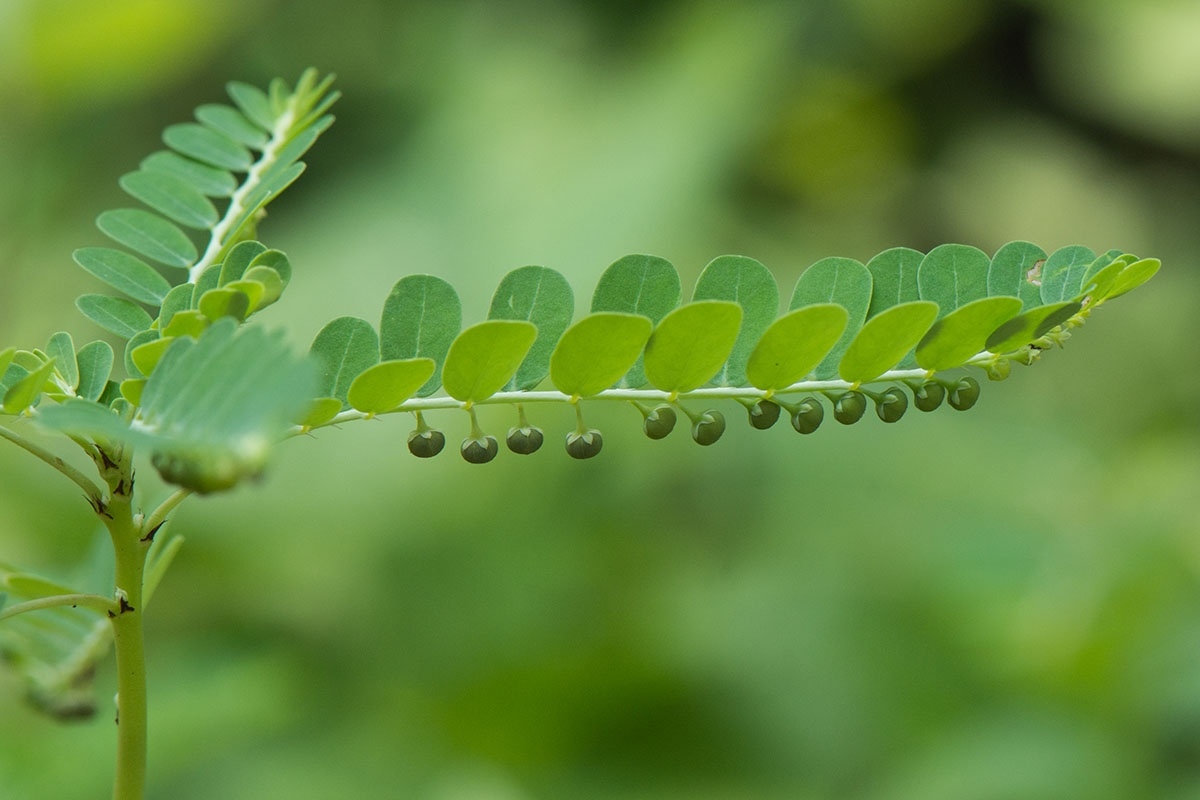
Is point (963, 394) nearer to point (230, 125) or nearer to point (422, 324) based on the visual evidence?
point (422, 324)

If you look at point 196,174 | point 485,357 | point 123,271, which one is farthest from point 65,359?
point 196,174

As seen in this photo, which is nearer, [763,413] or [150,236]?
[763,413]

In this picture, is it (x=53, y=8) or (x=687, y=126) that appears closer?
(x=53, y=8)

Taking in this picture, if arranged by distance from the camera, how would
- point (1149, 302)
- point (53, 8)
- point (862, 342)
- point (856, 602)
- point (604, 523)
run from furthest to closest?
1. point (1149, 302)
2. point (53, 8)
3. point (604, 523)
4. point (856, 602)
5. point (862, 342)

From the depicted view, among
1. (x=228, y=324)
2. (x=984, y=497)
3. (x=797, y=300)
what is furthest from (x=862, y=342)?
(x=984, y=497)

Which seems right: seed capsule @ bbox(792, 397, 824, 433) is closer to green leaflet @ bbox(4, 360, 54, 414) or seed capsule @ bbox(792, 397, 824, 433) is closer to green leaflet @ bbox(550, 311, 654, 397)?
green leaflet @ bbox(550, 311, 654, 397)

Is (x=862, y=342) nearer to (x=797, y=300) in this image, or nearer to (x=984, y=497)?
(x=797, y=300)

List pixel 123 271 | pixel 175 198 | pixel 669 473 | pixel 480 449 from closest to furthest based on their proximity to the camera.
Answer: pixel 480 449
pixel 123 271
pixel 175 198
pixel 669 473
